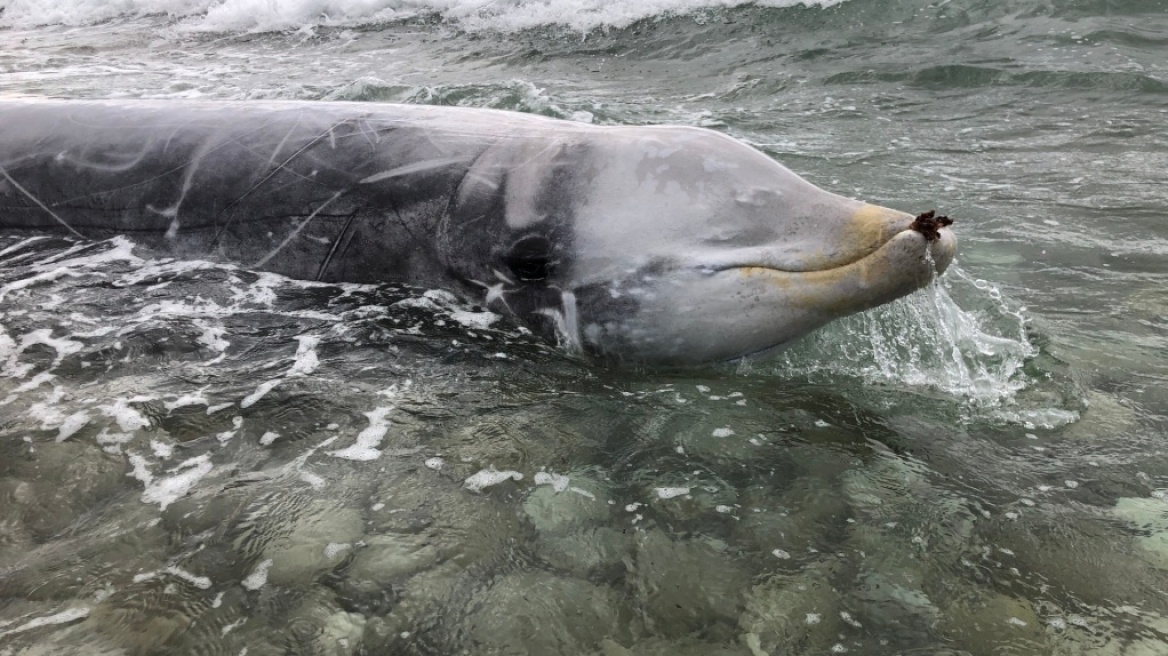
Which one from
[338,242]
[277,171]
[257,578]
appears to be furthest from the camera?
[277,171]

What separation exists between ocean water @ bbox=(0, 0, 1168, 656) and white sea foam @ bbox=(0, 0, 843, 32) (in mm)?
7777

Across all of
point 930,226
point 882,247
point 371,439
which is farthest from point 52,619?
point 930,226

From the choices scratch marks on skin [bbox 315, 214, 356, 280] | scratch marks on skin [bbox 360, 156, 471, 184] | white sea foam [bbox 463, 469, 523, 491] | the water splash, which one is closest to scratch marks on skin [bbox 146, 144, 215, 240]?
scratch marks on skin [bbox 315, 214, 356, 280]

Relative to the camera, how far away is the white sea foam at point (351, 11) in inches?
526

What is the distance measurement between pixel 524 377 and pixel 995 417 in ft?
6.76

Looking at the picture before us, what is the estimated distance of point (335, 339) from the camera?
174 inches

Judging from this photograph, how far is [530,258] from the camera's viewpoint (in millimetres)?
4156

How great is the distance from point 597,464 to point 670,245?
1.05 m

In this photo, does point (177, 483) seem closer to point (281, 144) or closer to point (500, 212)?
point (500, 212)

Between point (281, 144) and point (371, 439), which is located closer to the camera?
point (371, 439)

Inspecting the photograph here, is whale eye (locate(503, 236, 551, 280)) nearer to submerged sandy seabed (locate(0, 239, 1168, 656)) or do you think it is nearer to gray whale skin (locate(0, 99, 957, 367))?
gray whale skin (locate(0, 99, 957, 367))

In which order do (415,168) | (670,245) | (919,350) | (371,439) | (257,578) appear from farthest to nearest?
(415,168), (919,350), (670,245), (371,439), (257,578)

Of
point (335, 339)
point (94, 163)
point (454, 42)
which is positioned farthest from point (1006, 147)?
point (454, 42)

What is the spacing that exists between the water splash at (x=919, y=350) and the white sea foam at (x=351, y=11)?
364 inches
